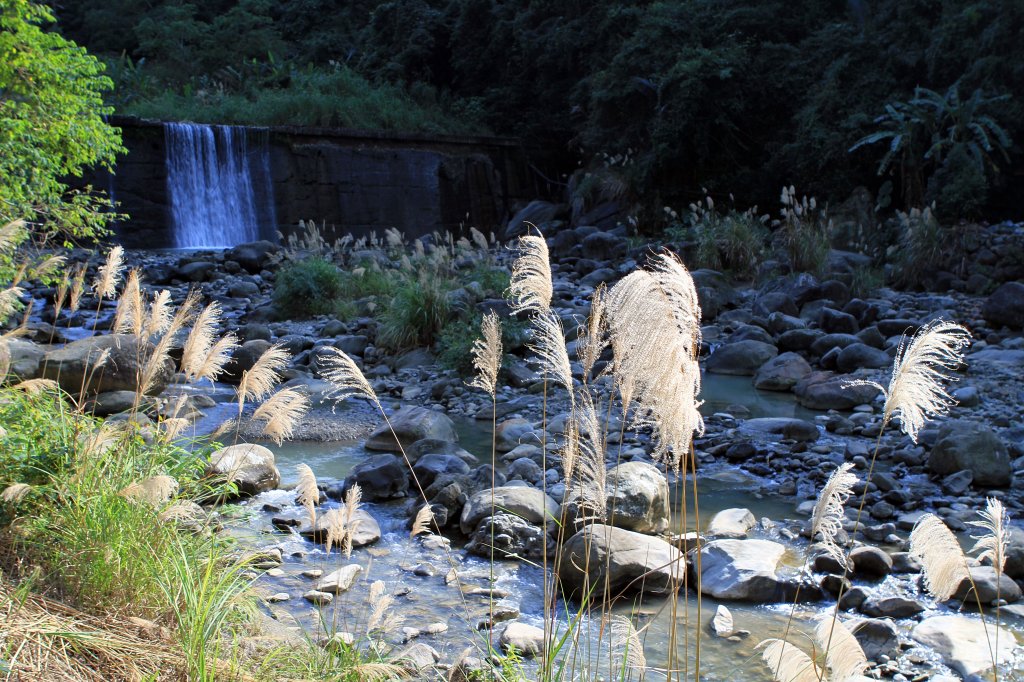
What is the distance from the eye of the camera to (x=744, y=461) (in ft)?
21.8

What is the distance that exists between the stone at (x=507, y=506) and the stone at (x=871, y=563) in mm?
1553

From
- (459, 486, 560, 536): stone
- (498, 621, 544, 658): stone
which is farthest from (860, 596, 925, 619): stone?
(459, 486, 560, 536): stone

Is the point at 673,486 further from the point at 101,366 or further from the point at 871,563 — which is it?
the point at 101,366

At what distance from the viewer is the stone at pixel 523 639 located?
353cm

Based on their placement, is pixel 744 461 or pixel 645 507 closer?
pixel 645 507

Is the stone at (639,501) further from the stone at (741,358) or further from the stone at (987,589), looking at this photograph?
the stone at (741,358)

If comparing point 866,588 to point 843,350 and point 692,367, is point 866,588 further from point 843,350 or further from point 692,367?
point 843,350

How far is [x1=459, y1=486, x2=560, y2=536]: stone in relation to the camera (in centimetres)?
506

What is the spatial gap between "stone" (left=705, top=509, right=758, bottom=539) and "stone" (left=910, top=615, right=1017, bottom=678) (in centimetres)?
122

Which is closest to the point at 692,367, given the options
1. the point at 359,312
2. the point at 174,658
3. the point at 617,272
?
the point at 174,658

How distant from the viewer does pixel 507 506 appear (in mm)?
5090

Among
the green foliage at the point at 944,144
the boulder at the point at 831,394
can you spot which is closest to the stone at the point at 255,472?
the boulder at the point at 831,394

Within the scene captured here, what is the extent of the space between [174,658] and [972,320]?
10.9 metres

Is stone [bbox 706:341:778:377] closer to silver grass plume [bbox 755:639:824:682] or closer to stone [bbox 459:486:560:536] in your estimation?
stone [bbox 459:486:560:536]
